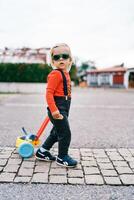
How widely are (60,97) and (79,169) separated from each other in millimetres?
968

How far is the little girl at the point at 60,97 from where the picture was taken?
13.6 feet

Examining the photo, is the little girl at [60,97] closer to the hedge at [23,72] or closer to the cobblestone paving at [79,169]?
the cobblestone paving at [79,169]

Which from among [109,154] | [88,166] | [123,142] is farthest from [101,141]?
[88,166]

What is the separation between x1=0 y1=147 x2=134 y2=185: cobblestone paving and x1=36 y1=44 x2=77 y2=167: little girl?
22cm

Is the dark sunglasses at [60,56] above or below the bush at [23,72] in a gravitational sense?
above

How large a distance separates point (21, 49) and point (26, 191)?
27.3 metres

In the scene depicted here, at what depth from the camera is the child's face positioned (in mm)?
4258

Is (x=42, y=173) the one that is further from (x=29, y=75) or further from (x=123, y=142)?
(x=29, y=75)

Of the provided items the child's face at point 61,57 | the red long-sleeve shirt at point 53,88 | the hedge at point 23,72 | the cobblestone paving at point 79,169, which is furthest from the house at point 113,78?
the red long-sleeve shirt at point 53,88

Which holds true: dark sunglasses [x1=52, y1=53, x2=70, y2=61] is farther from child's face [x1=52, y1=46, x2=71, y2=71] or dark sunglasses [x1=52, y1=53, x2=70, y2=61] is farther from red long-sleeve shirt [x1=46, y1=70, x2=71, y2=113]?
red long-sleeve shirt [x1=46, y1=70, x2=71, y2=113]

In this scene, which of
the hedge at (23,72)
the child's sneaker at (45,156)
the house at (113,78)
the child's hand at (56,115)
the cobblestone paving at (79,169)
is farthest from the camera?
the house at (113,78)

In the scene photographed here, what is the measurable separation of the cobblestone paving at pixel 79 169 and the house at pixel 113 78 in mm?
40456

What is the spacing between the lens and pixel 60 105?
13.9ft

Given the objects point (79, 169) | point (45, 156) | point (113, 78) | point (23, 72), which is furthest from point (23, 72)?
point (113, 78)
